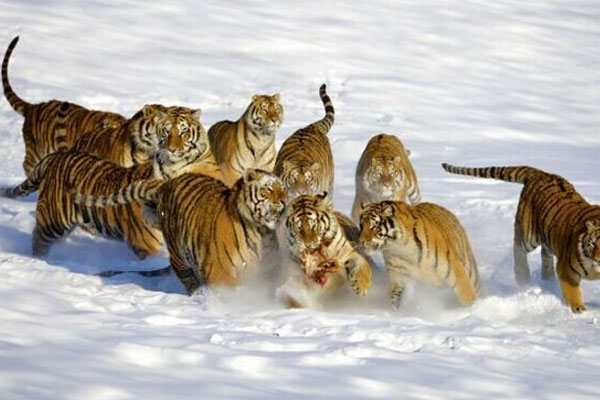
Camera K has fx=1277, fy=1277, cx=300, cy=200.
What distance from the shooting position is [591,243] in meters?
6.52

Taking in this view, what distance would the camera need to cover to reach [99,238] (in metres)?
8.55

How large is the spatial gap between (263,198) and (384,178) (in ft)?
7.63

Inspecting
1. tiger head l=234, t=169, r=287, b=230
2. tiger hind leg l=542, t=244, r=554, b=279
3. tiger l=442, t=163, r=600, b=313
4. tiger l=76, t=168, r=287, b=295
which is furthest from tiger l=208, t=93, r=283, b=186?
tiger head l=234, t=169, r=287, b=230

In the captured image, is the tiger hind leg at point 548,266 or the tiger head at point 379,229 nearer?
the tiger head at point 379,229

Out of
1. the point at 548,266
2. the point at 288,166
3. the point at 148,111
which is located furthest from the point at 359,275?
the point at 148,111

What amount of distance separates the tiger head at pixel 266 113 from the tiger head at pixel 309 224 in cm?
305

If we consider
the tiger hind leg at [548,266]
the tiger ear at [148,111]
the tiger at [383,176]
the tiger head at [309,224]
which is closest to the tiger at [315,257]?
the tiger head at [309,224]

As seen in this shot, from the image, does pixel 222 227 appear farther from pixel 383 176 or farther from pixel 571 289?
pixel 383 176

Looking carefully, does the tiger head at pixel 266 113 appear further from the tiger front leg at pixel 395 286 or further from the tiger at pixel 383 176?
the tiger front leg at pixel 395 286

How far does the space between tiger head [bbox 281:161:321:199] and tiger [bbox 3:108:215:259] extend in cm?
72

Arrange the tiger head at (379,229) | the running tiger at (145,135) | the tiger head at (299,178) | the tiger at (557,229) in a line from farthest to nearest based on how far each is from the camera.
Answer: the tiger head at (299,178) < the running tiger at (145,135) < the tiger at (557,229) < the tiger head at (379,229)

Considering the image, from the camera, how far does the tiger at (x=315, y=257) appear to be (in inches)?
247

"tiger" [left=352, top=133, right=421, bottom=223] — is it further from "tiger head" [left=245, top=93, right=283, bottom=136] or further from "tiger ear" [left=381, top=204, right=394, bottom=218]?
"tiger ear" [left=381, top=204, right=394, bottom=218]

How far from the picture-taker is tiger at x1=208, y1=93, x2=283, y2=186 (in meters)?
9.39
